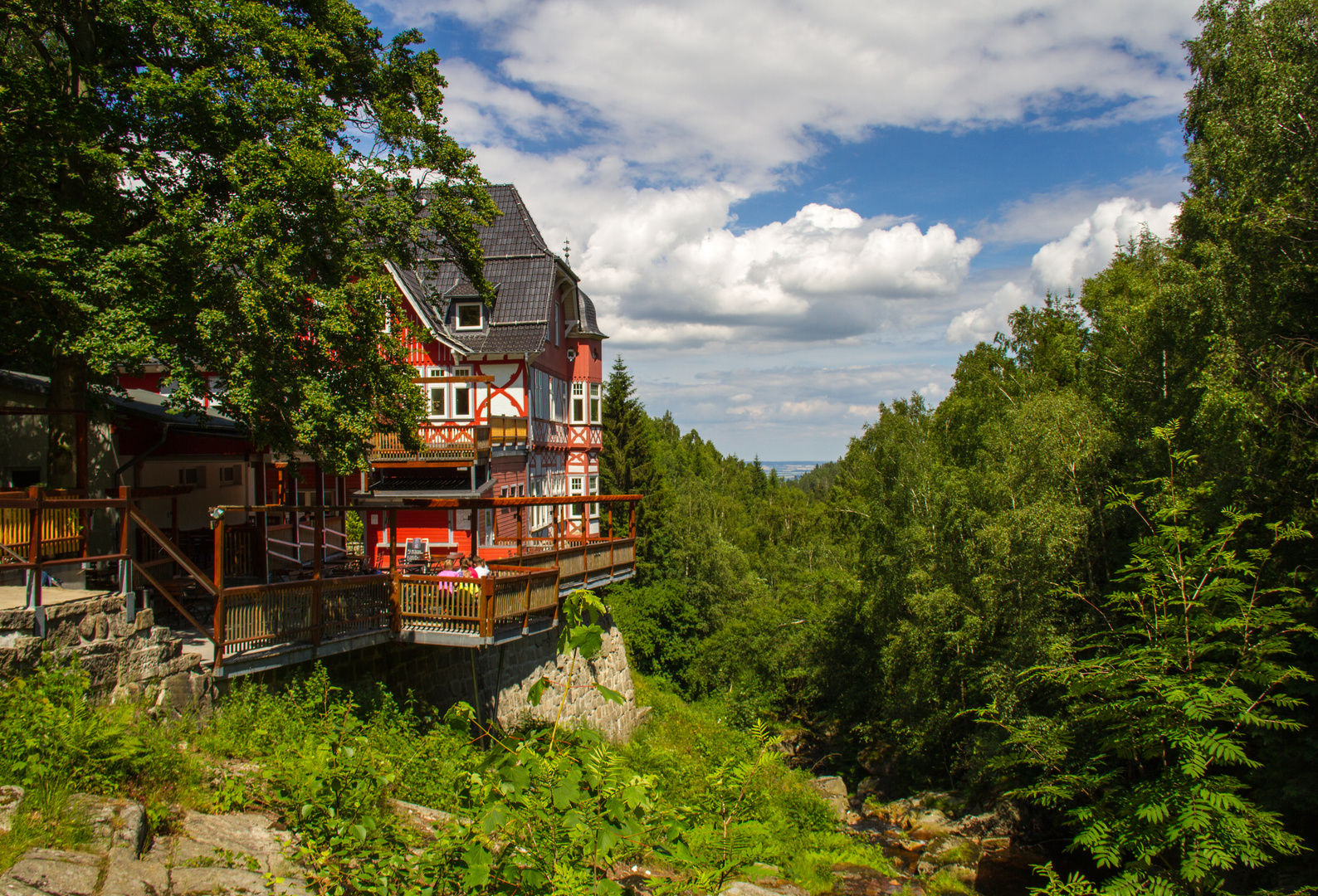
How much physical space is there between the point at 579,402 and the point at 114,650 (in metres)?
20.4

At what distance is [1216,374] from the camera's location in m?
14.2

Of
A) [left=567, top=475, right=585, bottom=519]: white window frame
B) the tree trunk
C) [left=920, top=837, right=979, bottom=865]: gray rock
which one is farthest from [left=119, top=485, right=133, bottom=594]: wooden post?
[left=567, top=475, right=585, bottom=519]: white window frame

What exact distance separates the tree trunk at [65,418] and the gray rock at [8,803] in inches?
252

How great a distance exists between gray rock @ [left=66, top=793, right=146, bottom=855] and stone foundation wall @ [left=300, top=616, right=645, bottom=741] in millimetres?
4689

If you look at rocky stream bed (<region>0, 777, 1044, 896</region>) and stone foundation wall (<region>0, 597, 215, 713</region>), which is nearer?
rocky stream bed (<region>0, 777, 1044, 896</region>)

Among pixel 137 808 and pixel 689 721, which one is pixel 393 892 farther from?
pixel 689 721

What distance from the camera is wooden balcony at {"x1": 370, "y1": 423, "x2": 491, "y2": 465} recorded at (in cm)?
1877

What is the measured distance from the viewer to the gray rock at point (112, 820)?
513 cm

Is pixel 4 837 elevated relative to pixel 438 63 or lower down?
lower down

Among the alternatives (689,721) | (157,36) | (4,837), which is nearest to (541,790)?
(4,837)

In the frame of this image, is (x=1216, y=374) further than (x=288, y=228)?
→ Yes

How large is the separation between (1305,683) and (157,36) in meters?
20.0

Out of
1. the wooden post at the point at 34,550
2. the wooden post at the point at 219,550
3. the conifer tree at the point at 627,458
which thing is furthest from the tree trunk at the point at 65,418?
the conifer tree at the point at 627,458

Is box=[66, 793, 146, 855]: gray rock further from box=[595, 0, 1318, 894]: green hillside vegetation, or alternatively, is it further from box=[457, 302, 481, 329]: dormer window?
box=[457, 302, 481, 329]: dormer window
